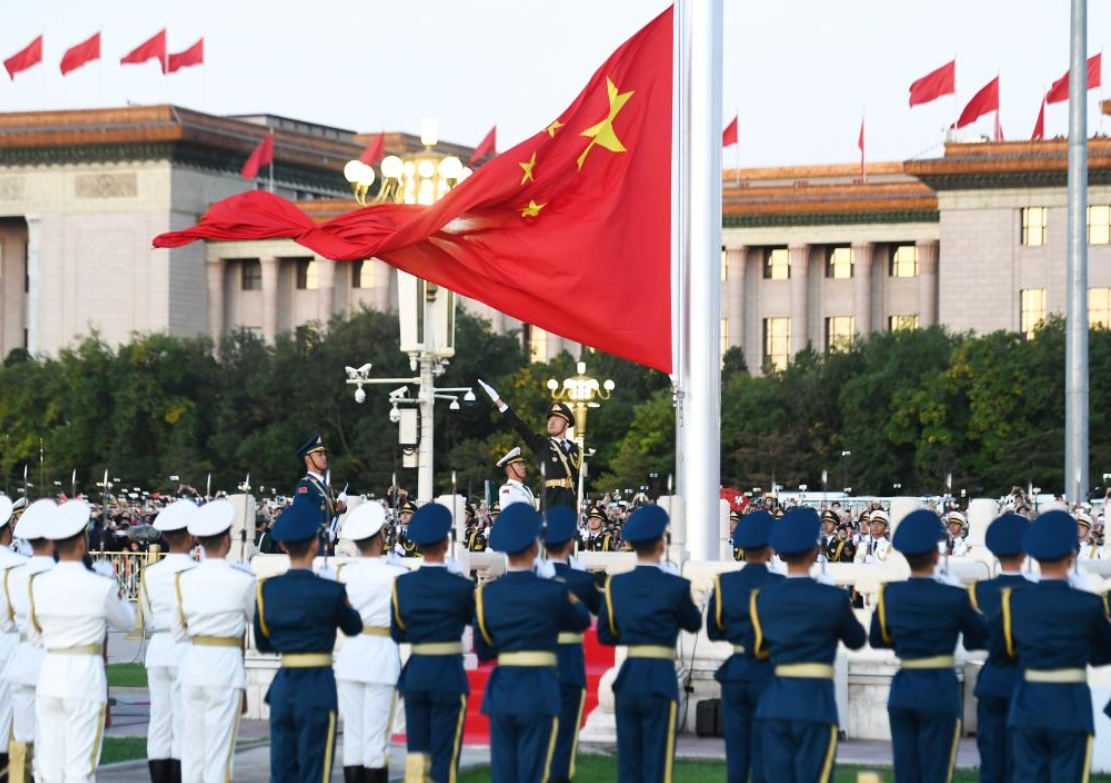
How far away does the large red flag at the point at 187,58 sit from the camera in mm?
72312

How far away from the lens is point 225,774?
45.5 ft

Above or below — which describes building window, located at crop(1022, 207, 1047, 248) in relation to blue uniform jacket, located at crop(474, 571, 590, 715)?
above

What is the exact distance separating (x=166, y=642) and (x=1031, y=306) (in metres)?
66.9

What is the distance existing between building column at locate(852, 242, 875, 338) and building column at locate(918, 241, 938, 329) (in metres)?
2.00

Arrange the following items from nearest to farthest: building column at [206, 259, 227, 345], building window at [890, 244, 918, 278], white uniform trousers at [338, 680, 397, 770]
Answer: white uniform trousers at [338, 680, 397, 770]
building window at [890, 244, 918, 278]
building column at [206, 259, 227, 345]

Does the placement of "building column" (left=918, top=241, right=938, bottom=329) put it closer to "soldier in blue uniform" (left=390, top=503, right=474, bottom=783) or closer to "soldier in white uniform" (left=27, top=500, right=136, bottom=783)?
"soldier in blue uniform" (left=390, top=503, right=474, bottom=783)

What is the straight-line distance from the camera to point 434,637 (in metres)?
13.3

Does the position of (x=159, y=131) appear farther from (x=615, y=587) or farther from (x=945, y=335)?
(x=615, y=587)

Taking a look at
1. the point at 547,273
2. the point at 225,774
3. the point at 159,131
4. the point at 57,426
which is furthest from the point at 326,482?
the point at 159,131

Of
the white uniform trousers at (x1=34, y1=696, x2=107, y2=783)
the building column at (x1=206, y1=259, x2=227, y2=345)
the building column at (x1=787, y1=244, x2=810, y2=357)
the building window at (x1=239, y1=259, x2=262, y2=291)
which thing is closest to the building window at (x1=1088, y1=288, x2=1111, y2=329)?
the building column at (x1=787, y1=244, x2=810, y2=357)

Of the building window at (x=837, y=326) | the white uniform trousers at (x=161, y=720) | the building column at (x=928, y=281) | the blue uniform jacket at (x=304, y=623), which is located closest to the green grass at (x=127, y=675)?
the white uniform trousers at (x=161, y=720)

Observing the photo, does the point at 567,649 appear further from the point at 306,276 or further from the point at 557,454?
the point at 306,276

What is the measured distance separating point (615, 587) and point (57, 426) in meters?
64.3

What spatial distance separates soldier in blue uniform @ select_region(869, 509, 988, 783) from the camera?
12.5m
